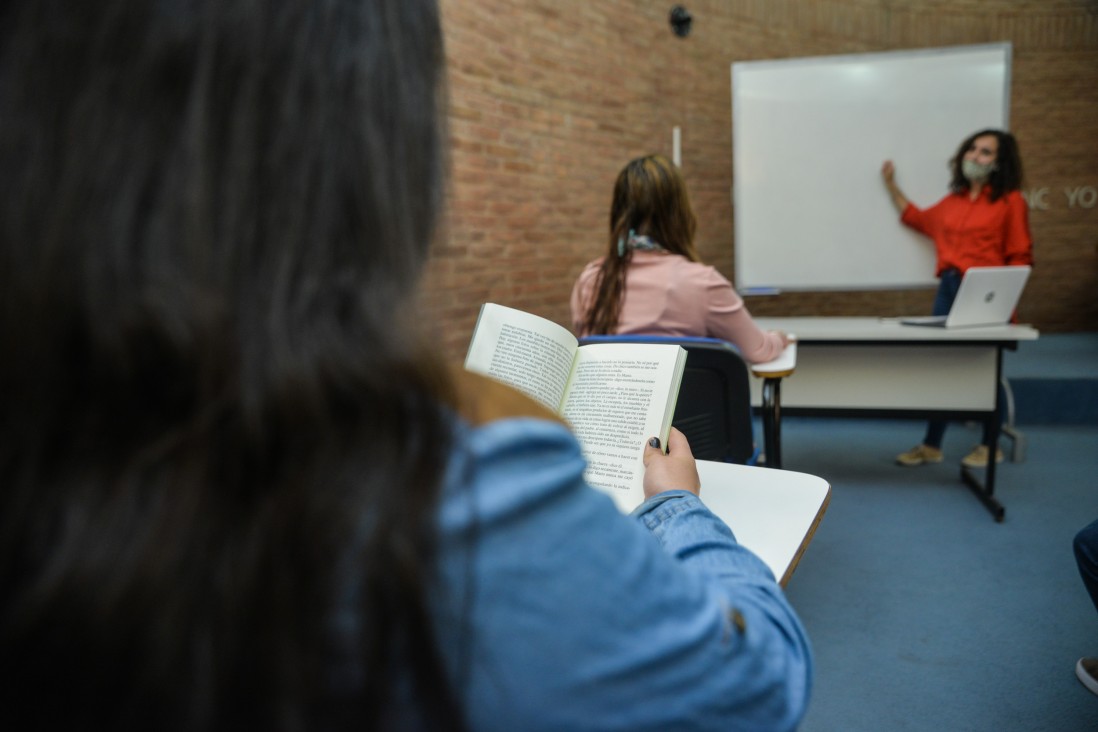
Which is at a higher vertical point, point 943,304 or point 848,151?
point 848,151

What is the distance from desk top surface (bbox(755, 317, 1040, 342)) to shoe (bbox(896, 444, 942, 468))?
785 mm

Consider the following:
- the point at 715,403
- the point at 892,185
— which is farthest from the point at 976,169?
the point at 715,403

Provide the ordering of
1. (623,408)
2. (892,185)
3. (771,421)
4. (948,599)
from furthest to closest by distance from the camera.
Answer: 1. (892,185)
2. (771,421)
3. (948,599)
4. (623,408)

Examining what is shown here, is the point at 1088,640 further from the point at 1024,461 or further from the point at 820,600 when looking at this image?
the point at 1024,461

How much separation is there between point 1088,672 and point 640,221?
1.71 m

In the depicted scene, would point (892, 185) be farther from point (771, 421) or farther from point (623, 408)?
point (623, 408)

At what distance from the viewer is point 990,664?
204 centimetres

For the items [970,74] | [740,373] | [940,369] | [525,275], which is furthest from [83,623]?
[970,74]

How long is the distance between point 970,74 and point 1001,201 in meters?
0.92

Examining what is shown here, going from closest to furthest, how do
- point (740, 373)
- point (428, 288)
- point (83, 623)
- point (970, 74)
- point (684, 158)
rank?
point (83, 623), point (428, 288), point (740, 373), point (970, 74), point (684, 158)

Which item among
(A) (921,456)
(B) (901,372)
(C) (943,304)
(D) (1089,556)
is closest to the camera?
(D) (1089,556)

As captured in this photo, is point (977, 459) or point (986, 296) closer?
point (986, 296)

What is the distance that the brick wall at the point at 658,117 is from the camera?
3.86 m

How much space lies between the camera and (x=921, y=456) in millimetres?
3732
